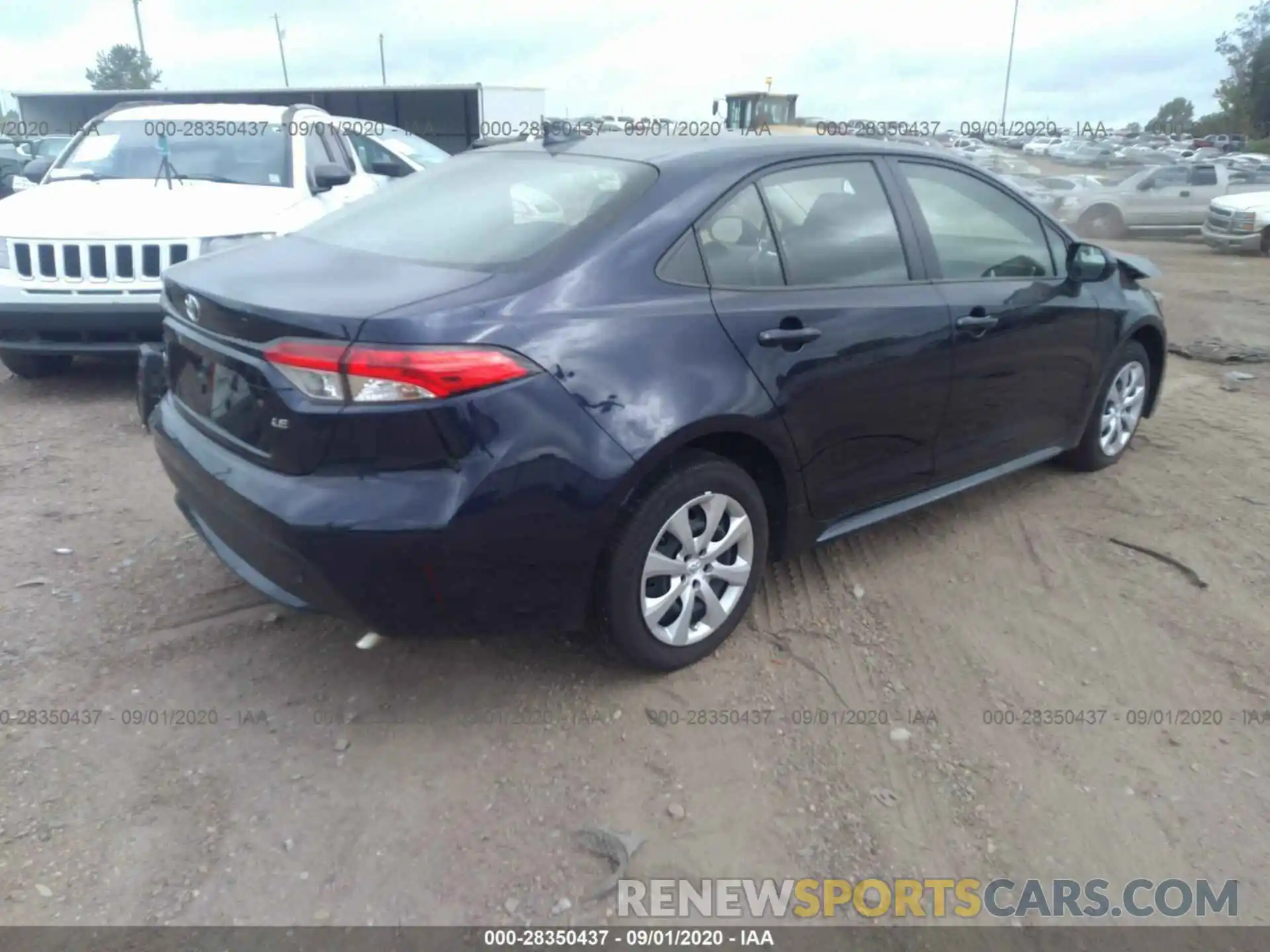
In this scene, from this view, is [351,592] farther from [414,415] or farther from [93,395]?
[93,395]

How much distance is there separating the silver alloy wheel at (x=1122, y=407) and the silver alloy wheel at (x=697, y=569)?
2.54 metres

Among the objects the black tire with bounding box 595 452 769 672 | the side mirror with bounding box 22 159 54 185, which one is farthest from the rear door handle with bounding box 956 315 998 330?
the side mirror with bounding box 22 159 54 185

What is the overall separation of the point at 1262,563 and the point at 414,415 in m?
3.49

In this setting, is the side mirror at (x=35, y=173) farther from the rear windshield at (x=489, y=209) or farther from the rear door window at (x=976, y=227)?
the rear door window at (x=976, y=227)

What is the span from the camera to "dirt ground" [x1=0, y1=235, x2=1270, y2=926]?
2.46 meters

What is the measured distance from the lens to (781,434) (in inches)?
125

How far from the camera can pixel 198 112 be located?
7262 mm

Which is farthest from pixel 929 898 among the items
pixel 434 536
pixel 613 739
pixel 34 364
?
pixel 34 364

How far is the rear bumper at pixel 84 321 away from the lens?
18.2ft

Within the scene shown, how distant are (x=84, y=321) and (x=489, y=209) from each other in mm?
3468

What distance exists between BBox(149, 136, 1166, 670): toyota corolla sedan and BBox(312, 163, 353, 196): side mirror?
309 cm

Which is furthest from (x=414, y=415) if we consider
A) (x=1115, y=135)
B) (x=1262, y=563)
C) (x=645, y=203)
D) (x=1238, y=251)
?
(x=1115, y=135)

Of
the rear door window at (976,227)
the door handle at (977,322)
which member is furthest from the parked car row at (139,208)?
the door handle at (977,322)

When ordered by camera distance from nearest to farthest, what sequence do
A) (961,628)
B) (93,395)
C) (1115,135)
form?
(961,628), (93,395), (1115,135)
